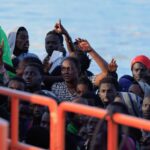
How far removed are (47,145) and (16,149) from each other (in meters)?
0.37

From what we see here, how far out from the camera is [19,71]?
291 inches

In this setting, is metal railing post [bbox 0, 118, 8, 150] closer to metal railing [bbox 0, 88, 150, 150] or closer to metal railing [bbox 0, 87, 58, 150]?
metal railing [bbox 0, 88, 150, 150]

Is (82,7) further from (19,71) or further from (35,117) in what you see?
(35,117)

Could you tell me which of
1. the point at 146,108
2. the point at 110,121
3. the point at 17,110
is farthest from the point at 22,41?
the point at 110,121

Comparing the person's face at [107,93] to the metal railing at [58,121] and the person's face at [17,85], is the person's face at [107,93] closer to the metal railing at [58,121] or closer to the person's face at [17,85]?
the person's face at [17,85]

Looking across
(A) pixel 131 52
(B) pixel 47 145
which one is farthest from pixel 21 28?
(A) pixel 131 52

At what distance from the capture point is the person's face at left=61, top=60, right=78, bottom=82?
290 inches

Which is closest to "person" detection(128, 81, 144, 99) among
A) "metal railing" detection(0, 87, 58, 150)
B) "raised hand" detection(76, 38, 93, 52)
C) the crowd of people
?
the crowd of people

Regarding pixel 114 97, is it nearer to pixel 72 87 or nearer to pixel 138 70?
pixel 72 87

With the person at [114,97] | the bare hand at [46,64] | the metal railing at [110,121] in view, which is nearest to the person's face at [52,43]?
the bare hand at [46,64]

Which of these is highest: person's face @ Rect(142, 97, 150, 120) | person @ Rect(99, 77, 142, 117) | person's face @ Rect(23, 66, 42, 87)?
person's face @ Rect(23, 66, 42, 87)

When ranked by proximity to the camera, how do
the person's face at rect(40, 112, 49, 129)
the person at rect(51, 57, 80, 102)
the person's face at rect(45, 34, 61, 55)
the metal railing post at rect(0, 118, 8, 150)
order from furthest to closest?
the person's face at rect(45, 34, 61, 55), the person at rect(51, 57, 80, 102), the person's face at rect(40, 112, 49, 129), the metal railing post at rect(0, 118, 8, 150)

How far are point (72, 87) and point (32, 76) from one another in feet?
1.61

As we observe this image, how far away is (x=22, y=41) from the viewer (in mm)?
8500
